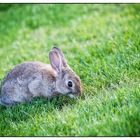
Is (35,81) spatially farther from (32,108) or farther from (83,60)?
(83,60)

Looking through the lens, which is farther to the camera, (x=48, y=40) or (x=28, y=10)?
(x=28, y=10)

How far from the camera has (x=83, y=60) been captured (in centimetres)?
792

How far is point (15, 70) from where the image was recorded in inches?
290

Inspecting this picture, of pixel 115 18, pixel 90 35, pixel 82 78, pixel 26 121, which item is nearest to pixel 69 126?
pixel 26 121

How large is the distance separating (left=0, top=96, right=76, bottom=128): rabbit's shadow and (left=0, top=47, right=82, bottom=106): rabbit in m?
0.15

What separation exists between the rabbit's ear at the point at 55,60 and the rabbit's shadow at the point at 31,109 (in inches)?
17.6

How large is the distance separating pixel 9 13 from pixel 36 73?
500 cm

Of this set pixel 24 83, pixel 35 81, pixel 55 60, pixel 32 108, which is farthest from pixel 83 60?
pixel 32 108

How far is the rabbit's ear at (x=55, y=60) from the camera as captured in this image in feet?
23.7

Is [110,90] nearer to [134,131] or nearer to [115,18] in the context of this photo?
[134,131]

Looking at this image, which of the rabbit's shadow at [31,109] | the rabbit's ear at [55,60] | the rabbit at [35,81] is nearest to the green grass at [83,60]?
the rabbit's shadow at [31,109]

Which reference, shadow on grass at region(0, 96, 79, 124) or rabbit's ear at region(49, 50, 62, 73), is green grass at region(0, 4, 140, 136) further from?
rabbit's ear at region(49, 50, 62, 73)

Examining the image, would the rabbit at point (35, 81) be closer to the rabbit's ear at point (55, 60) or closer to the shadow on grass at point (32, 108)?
the rabbit's ear at point (55, 60)

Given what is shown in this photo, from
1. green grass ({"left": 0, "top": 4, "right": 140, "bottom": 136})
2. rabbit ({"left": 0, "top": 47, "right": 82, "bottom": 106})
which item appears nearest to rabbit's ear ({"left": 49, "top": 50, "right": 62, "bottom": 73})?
rabbit ({"left": 0, "top": 47, "right": 82, "bottom": 106})
